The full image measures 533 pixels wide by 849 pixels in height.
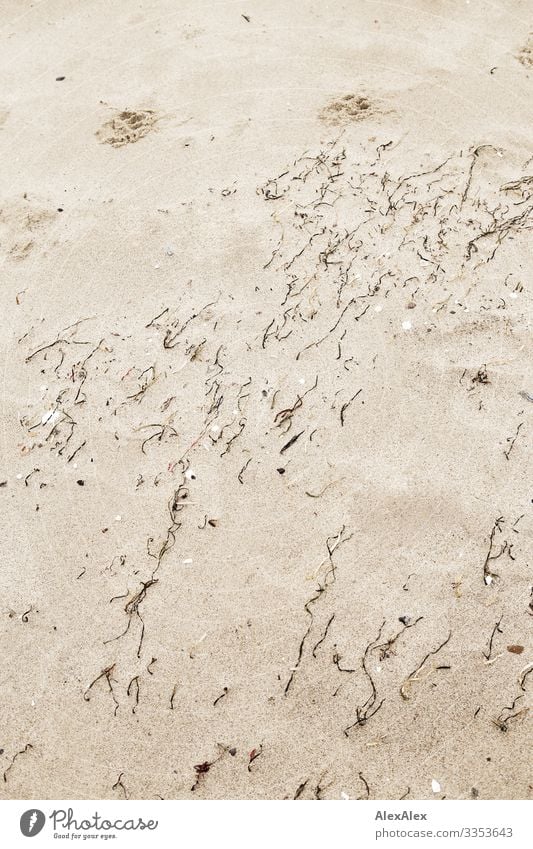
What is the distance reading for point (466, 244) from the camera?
4016mm

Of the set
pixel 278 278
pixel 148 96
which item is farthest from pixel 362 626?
pixel 148 96

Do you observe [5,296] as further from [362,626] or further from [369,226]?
[362,626]

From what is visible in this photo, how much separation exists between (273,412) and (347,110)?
8.41 ft

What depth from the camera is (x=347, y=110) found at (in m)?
4.75

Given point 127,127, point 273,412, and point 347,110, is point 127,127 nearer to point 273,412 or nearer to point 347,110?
point 347,110

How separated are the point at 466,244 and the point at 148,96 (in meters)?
2.72
